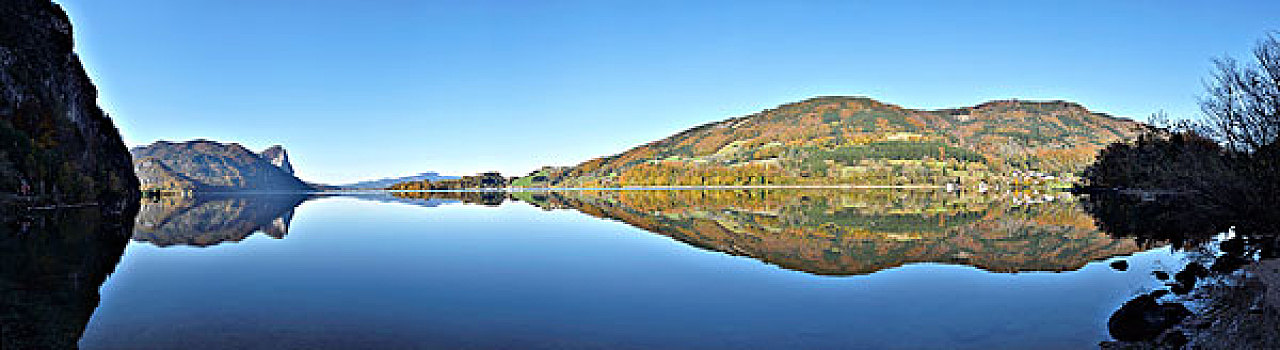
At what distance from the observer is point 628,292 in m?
16.2

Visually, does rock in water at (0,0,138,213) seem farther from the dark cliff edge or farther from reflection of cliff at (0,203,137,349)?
reflection of cliff at (0,203,137,349)

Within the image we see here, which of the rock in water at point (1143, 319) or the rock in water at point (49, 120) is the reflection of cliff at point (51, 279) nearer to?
the rock in water at point (1143, 319)

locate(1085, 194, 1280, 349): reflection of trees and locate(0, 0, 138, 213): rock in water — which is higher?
locate(0, 0, 138, 213): rock in water

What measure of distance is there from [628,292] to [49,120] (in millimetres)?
80344

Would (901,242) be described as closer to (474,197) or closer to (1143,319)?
(1143,319)

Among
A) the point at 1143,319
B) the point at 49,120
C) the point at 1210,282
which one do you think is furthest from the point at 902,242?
the point at 49,120

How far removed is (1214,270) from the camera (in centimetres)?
1762

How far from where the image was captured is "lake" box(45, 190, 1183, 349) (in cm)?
1141

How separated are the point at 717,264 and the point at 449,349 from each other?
12730mm

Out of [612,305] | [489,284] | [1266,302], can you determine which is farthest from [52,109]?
[1266,302]

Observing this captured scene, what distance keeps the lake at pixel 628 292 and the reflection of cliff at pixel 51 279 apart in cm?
43

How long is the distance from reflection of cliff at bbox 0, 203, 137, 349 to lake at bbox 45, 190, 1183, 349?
433 millimetres

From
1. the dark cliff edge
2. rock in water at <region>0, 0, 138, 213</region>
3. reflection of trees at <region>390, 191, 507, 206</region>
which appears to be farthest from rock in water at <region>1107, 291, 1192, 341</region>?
reflection of trees at <region>390, 191, 507, 206</region>

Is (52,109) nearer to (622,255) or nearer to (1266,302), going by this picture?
(622,255)
